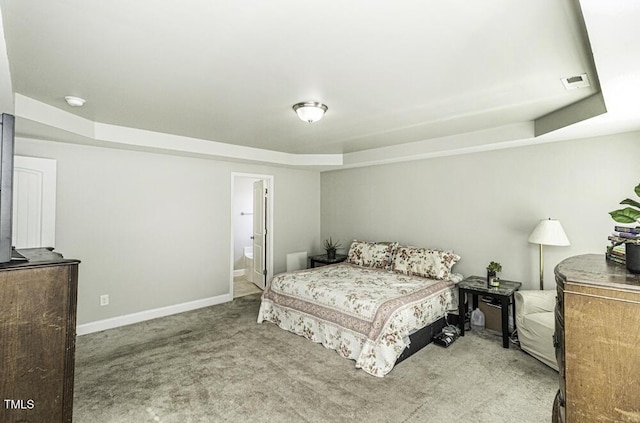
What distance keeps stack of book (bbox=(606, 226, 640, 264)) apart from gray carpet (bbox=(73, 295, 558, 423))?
1.40 m

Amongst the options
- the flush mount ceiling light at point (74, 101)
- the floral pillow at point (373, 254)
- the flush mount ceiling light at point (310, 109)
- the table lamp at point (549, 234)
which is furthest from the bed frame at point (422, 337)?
the flush mount ceiling light at point (74, 101)

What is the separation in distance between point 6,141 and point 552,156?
15.4ft

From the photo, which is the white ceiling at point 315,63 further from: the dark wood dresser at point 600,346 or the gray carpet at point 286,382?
the gray carpet at point 286,382

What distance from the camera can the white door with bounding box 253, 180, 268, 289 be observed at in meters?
5.71

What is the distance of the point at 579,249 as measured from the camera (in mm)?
3375

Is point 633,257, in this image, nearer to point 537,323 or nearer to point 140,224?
point 537,323

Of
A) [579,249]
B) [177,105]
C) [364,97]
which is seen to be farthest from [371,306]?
[177,105]

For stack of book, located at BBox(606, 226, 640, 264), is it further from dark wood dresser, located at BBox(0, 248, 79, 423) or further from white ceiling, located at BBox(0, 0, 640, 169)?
dark wood dresser, located at BBox(0, 248, 79, 423)

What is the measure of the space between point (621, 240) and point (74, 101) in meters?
3.96

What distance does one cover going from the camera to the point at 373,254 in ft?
15.9

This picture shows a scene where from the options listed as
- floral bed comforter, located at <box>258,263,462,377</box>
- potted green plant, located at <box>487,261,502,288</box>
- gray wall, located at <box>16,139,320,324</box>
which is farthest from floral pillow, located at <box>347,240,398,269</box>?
gray wall, located at <box>16,139,320,324</box>

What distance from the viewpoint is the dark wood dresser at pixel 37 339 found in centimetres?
140

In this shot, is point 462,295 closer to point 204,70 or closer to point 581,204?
point 581,204

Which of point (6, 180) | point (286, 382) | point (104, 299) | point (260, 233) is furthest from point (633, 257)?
point (260, 233)
